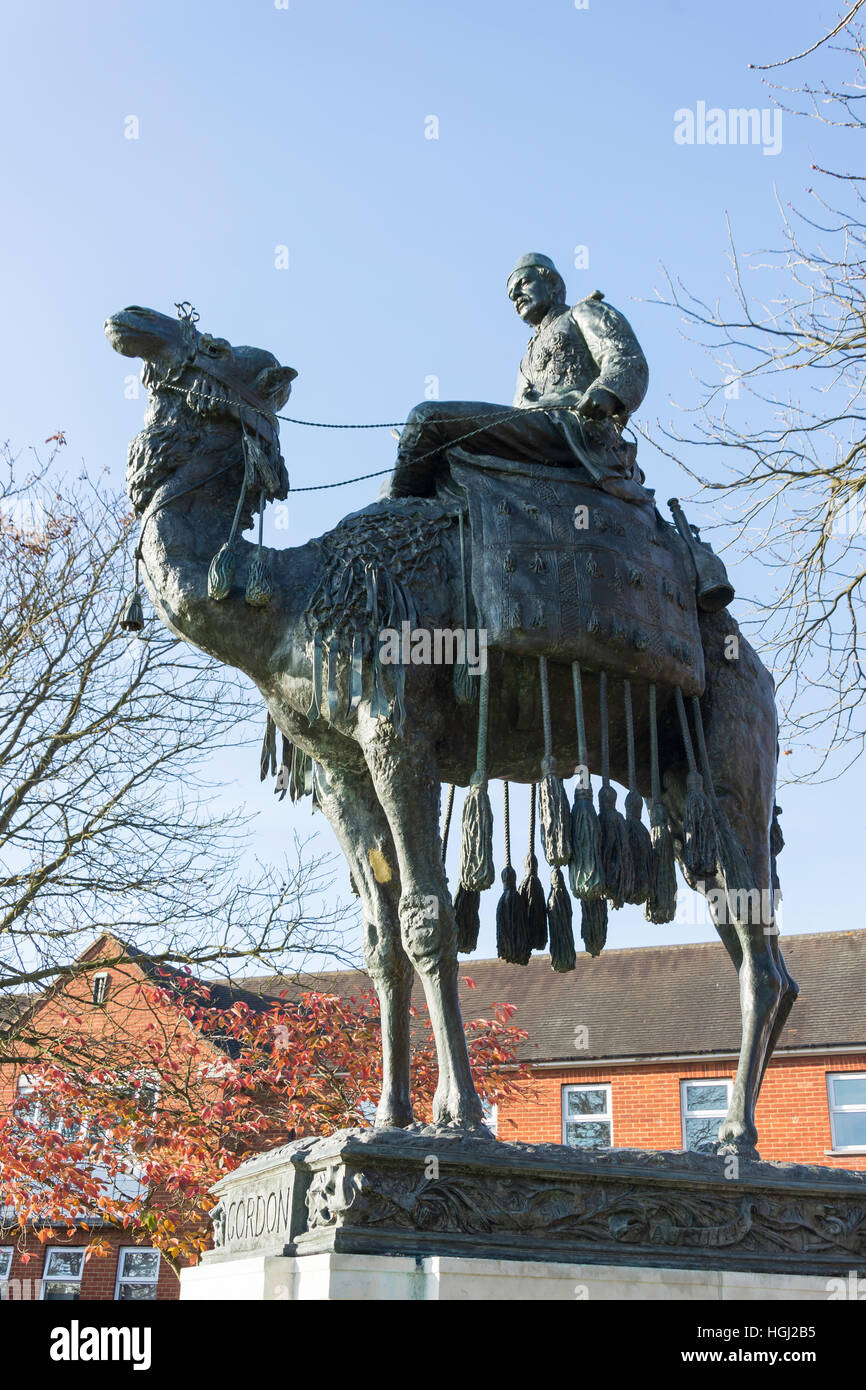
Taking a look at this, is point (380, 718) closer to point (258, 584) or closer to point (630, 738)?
point (258, 584)

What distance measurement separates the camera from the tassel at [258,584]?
17.4 ft

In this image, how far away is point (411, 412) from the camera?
19.3ft

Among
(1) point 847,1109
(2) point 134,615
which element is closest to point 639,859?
(2) point 134,615

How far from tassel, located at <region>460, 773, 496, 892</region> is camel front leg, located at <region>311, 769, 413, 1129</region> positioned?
43 centimetres

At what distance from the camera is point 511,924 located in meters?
5.71

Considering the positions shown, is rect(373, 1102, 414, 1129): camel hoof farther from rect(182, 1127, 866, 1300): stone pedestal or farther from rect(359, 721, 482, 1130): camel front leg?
rect(182, 1127, 866, 1300): stone pedestal

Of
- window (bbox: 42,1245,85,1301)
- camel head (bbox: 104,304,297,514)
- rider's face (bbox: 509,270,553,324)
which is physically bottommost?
window (bbox: 42,1245,85,1301)

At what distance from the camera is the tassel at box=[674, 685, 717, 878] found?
18.4ft

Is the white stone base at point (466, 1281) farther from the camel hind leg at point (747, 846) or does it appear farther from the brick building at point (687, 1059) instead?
the brick building at point (687, 1059)

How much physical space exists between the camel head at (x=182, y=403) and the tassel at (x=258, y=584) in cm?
50

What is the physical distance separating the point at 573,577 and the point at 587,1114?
57.6 ft

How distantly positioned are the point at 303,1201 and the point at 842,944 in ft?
66.2

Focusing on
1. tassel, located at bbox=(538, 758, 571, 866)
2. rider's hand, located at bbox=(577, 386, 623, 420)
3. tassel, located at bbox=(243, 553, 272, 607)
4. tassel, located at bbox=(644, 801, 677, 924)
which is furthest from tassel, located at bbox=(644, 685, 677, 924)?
tassel, located at bbox=(243, 553, 272, 607)
